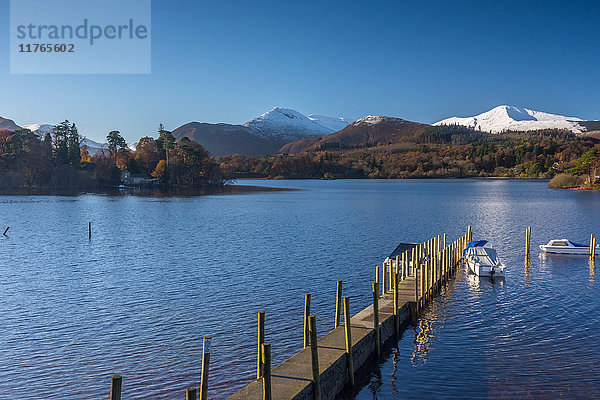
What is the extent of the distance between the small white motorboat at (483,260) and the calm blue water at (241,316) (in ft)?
3.25

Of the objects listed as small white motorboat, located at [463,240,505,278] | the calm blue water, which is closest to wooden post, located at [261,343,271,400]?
the calm blue water

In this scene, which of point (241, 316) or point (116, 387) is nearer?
point (116, 387)

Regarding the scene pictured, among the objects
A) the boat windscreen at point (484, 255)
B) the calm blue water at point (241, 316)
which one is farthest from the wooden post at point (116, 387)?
the boat windscreen at point (484, 255)

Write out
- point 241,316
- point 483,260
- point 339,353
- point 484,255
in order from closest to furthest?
point 339,353 < point 241,316 < point 483,260 < point 484,255

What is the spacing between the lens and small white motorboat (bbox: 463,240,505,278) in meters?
30.7

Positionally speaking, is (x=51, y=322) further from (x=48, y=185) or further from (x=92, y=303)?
(x=48, y=185)

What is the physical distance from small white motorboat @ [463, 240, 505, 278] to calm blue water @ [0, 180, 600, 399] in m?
0.99

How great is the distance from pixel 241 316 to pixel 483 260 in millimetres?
17587

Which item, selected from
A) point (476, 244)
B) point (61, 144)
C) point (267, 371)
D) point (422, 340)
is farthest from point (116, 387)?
point (61, 144)

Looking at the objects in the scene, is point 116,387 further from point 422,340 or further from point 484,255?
point 484,255

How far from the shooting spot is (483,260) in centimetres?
3231

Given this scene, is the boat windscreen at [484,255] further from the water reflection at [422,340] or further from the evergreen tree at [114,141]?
the evergreen tree at [114,141]

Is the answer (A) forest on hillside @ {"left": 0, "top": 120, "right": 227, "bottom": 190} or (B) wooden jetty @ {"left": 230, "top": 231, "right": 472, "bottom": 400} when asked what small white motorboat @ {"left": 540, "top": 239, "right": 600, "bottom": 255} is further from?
(A) forest on hillside @ {"left": 0, "top": 120, "right": 227, "bottom": 190}

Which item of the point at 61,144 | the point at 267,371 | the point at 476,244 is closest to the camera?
the point at 267,371
